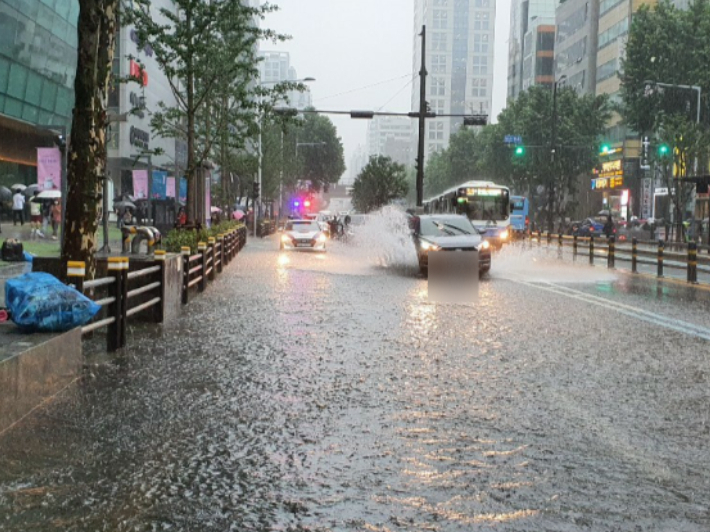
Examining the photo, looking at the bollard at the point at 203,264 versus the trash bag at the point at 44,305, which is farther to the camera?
the bollard at the point at 203,264

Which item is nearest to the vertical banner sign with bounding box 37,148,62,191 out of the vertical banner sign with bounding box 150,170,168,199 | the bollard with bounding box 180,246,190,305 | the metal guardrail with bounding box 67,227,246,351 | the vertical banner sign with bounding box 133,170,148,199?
the metal guardrail with bounding box 67,227,246,351

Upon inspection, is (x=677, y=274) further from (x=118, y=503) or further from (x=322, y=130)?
(x=322, y=130)

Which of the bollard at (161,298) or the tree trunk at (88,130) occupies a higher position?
the tree trunk at (88,130)

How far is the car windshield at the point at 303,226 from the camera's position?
38.7 metres

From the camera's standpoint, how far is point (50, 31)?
42156 millimetres

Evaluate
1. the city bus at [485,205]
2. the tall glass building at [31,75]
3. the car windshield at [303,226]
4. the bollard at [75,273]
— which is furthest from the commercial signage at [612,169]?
the bollard at [75,273]

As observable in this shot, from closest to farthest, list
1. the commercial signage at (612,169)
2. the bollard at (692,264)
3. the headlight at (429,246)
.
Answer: the bollard at (692,264)
the headlight at (429,246)
the commercial signage at (612,169)

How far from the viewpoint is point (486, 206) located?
4250 cm

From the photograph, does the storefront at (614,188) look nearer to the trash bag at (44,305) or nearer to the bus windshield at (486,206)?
the bus windshield at (486,206)

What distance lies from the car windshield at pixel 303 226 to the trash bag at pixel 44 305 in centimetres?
3070

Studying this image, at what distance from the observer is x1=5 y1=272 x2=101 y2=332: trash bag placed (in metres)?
7.51

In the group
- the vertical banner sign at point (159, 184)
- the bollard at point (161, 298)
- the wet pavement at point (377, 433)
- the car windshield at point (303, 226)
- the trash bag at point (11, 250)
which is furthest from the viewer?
the vertical banner sign at point (159, 184)

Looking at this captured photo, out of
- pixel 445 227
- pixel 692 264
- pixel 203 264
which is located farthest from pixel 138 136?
pixel 692 264

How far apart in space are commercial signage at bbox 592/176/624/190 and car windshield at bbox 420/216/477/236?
52.7m
